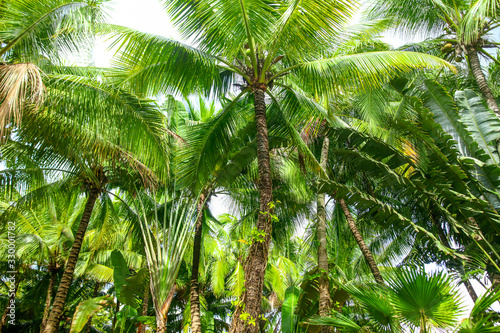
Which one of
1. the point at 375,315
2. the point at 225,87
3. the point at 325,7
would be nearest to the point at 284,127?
the point at 225,87

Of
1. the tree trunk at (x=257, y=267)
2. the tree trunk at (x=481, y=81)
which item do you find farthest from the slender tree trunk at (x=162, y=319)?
the tree trunk at (x=481, y=81)

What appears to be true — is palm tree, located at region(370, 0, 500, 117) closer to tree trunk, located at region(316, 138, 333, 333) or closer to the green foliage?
tree trunk, located at region(316, 138, 333, 333)

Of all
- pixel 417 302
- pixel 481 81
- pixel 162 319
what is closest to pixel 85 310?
pixel 162 319

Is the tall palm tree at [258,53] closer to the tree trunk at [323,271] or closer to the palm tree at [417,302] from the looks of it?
the palm tree at [417,302]

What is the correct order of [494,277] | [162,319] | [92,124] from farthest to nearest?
[494,277]
[162,319]
[92,124]

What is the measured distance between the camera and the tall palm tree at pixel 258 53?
248 inches

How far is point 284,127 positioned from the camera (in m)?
8.60

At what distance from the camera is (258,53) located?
7.44 meters

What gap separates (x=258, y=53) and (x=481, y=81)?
6.18m

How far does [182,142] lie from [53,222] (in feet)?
30.6

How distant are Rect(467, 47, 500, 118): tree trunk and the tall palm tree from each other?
10.6ft

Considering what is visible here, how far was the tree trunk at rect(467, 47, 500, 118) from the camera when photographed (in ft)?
28.7

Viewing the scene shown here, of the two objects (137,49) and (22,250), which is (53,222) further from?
(137,49)

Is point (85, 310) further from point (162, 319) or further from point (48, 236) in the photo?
point (48, 236)
